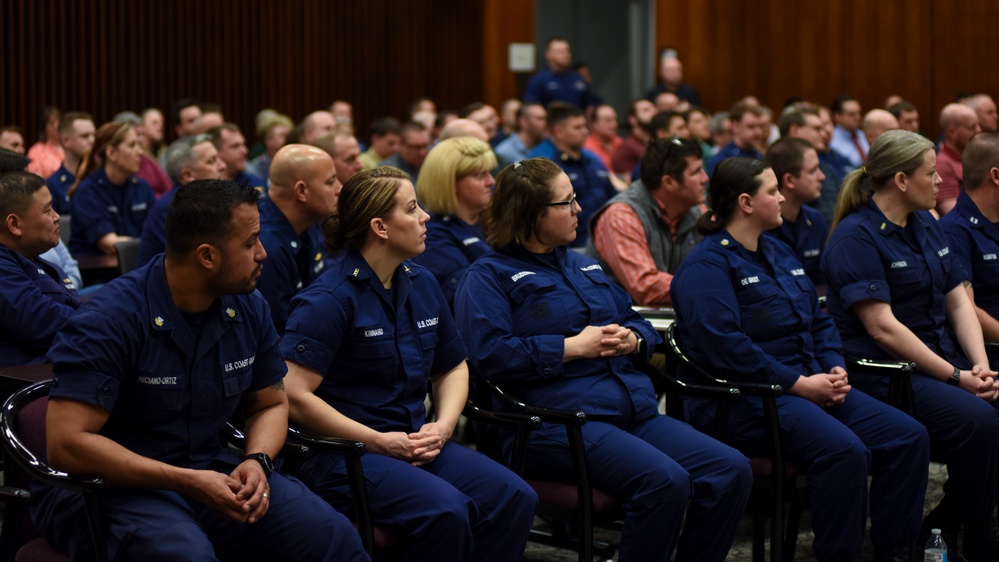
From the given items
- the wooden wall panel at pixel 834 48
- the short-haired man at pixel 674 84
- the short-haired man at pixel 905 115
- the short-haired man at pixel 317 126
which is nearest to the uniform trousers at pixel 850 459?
the short-haired man at pixel 317 126

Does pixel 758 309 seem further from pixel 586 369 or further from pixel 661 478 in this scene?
pixel 661 478

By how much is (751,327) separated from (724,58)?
10.3 metres

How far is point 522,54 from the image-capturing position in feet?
45.1

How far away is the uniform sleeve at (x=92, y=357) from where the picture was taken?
2238 millimetres

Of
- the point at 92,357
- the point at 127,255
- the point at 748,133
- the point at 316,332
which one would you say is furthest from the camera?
the point at 748,133

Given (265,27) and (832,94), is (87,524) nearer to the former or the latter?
(265,27)

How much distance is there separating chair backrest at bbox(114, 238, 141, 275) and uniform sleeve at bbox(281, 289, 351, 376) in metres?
2.29

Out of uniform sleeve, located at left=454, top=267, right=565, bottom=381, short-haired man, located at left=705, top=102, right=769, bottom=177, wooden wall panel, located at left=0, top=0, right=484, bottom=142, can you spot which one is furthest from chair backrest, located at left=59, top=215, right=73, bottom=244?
wooden wall panel, located at left=0, top=0, right=484, bottom=142

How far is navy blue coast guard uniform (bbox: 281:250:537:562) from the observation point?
2.64 metres

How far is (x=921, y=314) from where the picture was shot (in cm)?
381

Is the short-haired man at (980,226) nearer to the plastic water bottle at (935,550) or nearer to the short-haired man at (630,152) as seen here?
the plastic water bottle at (935,550)

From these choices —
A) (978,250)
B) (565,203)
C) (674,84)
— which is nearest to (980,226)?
(978,250)

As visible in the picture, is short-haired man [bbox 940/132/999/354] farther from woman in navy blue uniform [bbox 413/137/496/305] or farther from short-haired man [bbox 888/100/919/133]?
short-haired man [bbox 888/100/919/133]

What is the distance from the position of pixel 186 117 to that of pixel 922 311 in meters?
7.42
